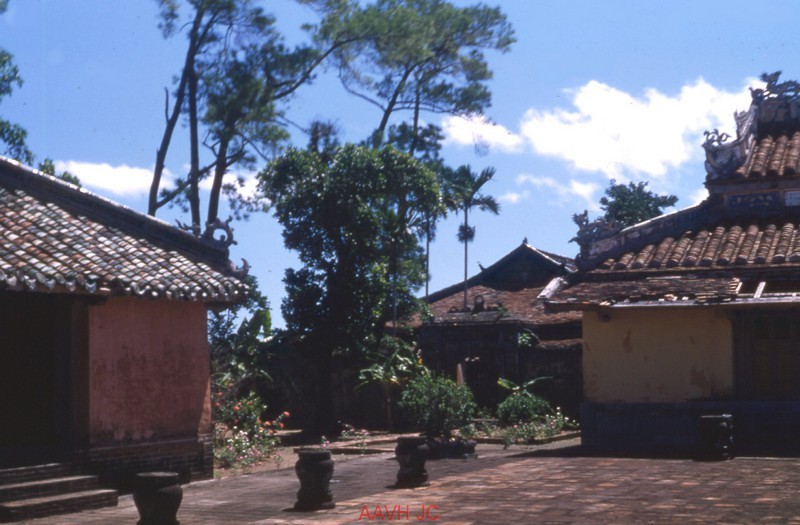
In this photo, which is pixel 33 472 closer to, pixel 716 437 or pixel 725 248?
pixel 716 437

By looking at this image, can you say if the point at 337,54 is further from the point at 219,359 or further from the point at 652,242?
the point at 652,242

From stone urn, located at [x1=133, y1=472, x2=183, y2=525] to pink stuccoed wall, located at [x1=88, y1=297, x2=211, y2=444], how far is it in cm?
334

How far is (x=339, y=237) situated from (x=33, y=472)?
1422cm

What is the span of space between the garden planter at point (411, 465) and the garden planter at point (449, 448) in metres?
3.43

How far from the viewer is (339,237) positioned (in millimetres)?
25266

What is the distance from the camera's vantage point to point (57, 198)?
47.0 feet

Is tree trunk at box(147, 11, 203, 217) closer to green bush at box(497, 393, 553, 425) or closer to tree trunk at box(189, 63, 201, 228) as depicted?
tree trunk at box(189, 63, 201, 228)

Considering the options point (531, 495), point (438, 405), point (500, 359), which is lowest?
point (531, 495)

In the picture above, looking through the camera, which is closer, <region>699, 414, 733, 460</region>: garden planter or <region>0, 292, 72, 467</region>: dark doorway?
<region>0, 292, 72, 467</region>: dark doorway

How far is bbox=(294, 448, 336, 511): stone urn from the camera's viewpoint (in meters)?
10.8

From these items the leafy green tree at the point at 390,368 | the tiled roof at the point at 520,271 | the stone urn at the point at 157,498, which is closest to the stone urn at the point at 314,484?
the stone urn at the point at 157,498

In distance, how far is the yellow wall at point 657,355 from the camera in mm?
16500

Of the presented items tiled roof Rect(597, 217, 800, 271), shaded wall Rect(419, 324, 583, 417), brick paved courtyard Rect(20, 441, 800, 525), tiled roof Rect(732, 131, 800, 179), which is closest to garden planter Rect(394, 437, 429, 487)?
brick paved courtyard Rect(20, 441, 800, 525)

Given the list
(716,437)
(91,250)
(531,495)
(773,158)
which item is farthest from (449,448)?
(773,158)
